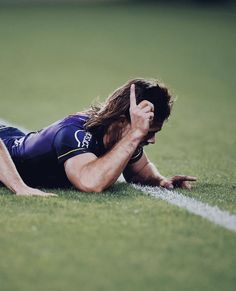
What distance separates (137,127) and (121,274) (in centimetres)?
199

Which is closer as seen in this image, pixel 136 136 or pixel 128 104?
pixel 136 136

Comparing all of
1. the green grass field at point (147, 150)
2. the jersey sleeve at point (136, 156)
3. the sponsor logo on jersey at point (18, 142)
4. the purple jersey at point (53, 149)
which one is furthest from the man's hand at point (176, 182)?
the sponsor logo on jersey at point (18, 142)

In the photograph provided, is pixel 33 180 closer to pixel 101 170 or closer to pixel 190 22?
pixel 101 170

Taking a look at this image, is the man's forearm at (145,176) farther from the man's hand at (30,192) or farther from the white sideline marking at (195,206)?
the man's hand at (30,192)

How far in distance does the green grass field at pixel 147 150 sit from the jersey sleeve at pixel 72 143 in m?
0.30

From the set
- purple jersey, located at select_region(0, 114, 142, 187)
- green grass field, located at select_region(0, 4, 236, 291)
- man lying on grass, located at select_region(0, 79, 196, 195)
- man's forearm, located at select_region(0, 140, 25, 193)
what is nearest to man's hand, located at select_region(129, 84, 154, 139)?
man lying on grass, located at select_region(0, 79, 196, 195)

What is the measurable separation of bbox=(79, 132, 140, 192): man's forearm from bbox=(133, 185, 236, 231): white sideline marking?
415 millimetres

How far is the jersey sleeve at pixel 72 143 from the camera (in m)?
6.35

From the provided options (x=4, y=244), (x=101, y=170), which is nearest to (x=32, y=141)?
(x=101, y=170)

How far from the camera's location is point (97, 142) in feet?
21.4

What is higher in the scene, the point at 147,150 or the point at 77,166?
the point at 77,166

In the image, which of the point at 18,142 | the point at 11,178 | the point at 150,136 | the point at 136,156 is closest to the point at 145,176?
the point at 136,156

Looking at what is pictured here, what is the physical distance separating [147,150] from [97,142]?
10.3 feet

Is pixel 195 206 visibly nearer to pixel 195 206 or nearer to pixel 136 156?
pixel 195 206
